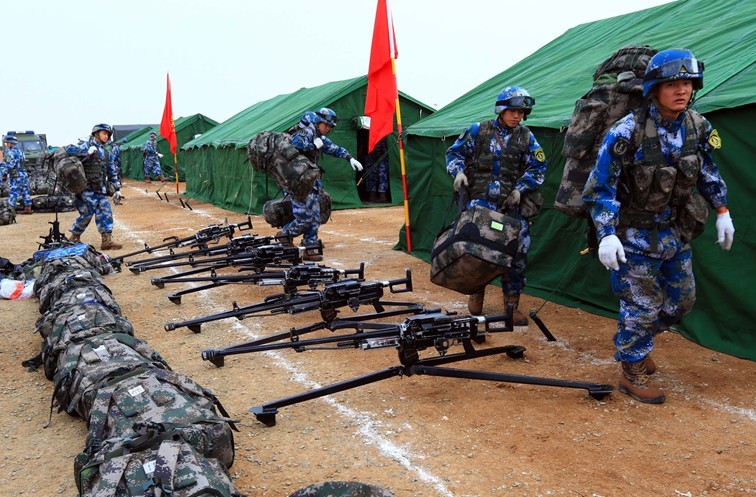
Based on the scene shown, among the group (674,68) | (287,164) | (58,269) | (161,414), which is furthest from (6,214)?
(674,68)

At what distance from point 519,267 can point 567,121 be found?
67.4 inches

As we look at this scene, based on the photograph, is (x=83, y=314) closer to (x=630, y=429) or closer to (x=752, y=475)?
(x=630, y=429)

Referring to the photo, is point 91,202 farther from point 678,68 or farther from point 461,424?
point 678,68

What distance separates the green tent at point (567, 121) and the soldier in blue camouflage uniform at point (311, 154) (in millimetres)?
1347

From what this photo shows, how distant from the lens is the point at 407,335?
3828 millimetres

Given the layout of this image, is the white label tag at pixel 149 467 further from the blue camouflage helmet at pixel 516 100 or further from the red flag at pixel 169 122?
the red flag at pixel 169 122

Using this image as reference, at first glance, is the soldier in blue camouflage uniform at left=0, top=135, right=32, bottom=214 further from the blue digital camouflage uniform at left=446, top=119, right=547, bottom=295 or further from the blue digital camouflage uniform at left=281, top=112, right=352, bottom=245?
the blue digital camouflage uniform at left=446, top=119, right=547, bottom=295

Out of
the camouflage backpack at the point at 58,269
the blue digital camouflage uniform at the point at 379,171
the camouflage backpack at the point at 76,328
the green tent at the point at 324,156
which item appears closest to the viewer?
the camouflage backpack at the point at 76,328

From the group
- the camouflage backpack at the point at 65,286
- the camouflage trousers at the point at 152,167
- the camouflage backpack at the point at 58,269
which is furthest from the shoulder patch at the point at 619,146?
the camouflage trousers at the point at 152,167

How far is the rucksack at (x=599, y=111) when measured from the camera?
4.58m

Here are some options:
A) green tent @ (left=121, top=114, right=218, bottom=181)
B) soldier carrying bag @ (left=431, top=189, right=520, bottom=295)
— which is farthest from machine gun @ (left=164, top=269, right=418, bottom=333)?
green tent @ (left=121, top=114, right=218, bottom=181)

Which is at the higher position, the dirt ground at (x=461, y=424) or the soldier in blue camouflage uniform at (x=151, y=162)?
the soldier in blue camouflage uniform at (x=151, y=162)

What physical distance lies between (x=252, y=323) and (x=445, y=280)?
6.75 feet

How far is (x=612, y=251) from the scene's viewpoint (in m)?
3.74
